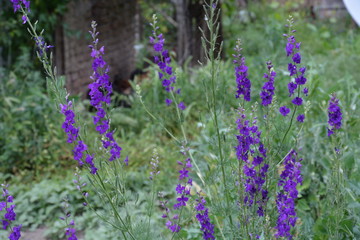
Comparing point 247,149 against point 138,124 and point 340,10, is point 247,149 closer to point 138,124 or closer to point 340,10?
point 138,124

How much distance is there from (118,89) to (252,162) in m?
5.46

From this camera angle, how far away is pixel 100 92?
178 cm

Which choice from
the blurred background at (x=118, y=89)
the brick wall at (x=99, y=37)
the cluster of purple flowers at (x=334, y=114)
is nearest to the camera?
the cluster of purple flowers at (x=334, y=114)

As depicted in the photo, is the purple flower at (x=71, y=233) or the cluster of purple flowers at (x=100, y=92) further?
the purple flower at (x=71, y=233)

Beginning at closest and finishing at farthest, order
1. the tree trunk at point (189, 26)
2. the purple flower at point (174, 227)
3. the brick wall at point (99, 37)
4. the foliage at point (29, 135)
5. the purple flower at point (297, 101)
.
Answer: the purple flower at point (297, 101) → the purple flower at point (174, 227) → the foliage at point (29, 135) → the tree trunk at point (189, 26) → the brick wall at point (99, 37)

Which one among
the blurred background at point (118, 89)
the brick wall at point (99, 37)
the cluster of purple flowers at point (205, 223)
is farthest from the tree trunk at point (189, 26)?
the cluster of purple flowers at point (205, 223)

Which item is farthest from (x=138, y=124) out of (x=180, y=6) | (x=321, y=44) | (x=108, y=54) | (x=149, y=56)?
(x=321, y=44)

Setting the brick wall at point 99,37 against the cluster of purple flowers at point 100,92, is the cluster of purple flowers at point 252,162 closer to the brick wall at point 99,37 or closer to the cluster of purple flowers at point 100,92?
the cluster of purple flowers at point 100,92

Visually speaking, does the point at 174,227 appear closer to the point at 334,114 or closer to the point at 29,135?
the point at 334,114

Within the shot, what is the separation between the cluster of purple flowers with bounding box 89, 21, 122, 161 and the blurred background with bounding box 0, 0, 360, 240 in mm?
648

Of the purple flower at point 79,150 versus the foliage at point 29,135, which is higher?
the purple flower at point 79,150

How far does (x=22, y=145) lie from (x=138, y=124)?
116 centimetres

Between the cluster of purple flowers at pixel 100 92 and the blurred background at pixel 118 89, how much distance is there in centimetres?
65

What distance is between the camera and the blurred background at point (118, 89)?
3.59 m
